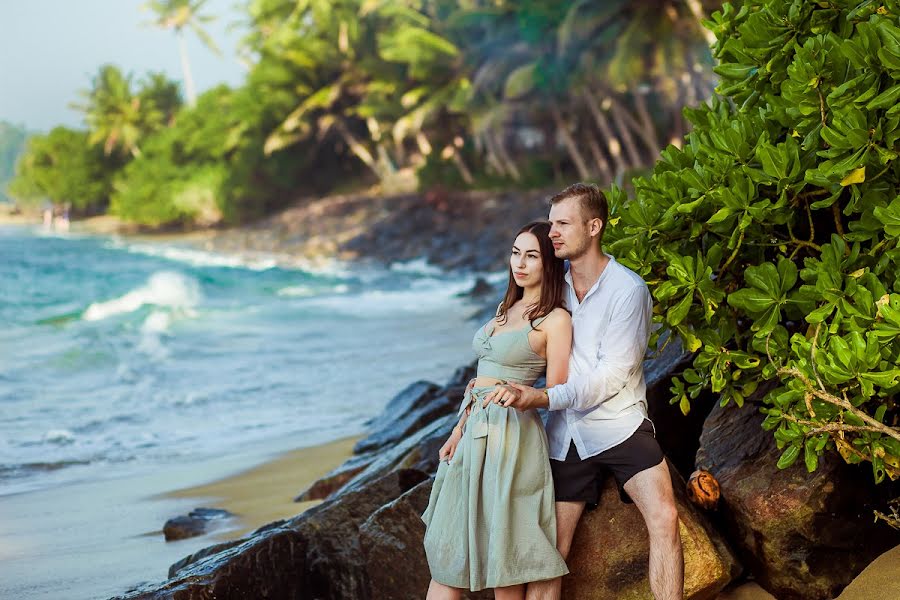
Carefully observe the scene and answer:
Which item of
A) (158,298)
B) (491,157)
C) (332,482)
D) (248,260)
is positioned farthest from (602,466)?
(491,157)

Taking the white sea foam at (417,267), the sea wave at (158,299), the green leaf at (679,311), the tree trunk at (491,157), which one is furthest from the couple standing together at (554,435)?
the tree trunk at (491,157)

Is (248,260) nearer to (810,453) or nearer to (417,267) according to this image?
(417,267)

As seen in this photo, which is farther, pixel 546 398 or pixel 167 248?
pixel 167 248

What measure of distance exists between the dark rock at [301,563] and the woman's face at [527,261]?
1.48 metres

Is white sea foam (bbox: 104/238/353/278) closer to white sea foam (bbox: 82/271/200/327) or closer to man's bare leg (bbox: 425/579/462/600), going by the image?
white sea foam (bbox: 82/271/200/327)

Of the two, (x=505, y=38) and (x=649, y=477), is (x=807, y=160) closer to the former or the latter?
(x=649, y=477)

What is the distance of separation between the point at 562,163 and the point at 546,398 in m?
35.3

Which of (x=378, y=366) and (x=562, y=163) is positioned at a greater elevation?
(x=562, y=163)

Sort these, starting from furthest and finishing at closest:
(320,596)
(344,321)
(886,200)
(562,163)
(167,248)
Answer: (167,248) → (562,163) → (344,321) → (320,596) → (886,200)

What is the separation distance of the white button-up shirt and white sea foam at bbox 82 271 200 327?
16.8 meters

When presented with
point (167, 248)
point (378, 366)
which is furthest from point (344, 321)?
point (167, 248)

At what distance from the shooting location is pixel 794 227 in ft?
12.3

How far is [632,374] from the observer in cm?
342

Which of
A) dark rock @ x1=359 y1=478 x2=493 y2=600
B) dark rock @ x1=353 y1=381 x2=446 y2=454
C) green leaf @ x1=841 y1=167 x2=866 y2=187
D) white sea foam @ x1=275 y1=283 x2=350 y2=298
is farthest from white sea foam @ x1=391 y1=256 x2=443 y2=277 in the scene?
green leaf @ x1=841 y1=167 x2=866 y2=187
